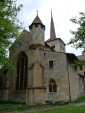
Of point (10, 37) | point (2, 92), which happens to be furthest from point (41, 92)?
point (10, 37)

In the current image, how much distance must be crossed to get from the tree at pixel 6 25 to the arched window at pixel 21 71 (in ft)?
60.5

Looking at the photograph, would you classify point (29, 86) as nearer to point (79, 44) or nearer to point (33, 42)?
point (33, 42)

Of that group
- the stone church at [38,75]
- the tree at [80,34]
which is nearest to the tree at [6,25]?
the tree at [80,34]

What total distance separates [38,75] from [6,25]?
18435mm

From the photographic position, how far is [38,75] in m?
36.2

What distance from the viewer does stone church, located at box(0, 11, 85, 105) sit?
119 ft

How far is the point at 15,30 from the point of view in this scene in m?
20.3

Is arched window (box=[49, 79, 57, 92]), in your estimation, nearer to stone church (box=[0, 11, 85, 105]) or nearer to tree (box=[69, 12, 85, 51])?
stone church (box=[0, 11, 85, 105])

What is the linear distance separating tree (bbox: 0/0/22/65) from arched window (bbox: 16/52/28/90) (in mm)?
18432

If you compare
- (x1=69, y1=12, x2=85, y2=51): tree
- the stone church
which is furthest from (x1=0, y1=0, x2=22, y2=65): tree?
the stone church

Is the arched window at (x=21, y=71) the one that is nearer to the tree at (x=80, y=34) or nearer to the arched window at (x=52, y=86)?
the arched window at (x=52, y=86)

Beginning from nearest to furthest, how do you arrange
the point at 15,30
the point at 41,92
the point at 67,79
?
the point at 15,30 < the point at 41,92 < the point at 67,79

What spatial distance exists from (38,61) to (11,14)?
17.1 m

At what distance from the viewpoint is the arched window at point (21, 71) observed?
1523 inches
